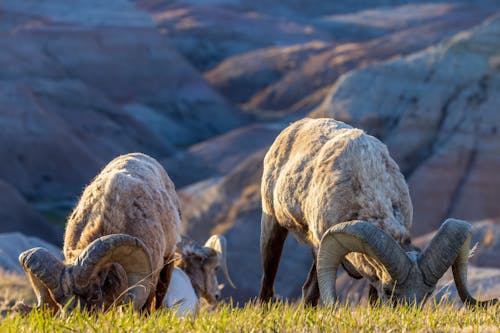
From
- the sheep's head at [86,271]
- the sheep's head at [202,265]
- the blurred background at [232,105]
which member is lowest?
the blurred background at [232,105]

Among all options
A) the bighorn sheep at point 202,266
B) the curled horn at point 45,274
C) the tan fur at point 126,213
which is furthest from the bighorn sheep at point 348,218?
the curled horn at point 45,274

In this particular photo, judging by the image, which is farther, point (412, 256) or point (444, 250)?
point (412, 256)

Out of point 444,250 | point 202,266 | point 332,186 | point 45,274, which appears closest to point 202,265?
point 202,266

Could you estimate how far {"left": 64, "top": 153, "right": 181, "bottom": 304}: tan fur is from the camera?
10883 mm

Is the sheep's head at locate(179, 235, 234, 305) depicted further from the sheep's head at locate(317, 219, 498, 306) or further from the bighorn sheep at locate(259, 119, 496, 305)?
the sheep's head at locate(317, 219, 498, 306)

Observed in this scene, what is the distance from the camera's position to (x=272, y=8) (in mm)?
113188

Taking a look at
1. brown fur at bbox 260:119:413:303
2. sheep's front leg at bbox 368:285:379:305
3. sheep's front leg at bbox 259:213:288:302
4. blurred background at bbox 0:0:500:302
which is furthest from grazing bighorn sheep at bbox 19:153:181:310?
blurred background at bbox 0:0:500:302

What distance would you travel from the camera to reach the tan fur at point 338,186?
1088 cm

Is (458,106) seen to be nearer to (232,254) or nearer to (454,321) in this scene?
(232,254)

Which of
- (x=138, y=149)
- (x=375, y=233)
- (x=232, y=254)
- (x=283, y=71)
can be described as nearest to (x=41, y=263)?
(x=375, y=233)

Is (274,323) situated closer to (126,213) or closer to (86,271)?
(86,271)

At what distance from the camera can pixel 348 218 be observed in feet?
35.9

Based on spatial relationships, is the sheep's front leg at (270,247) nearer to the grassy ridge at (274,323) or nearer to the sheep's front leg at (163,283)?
the sheep's front leg at (163,283)

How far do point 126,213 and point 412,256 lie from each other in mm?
Answer: 2918
